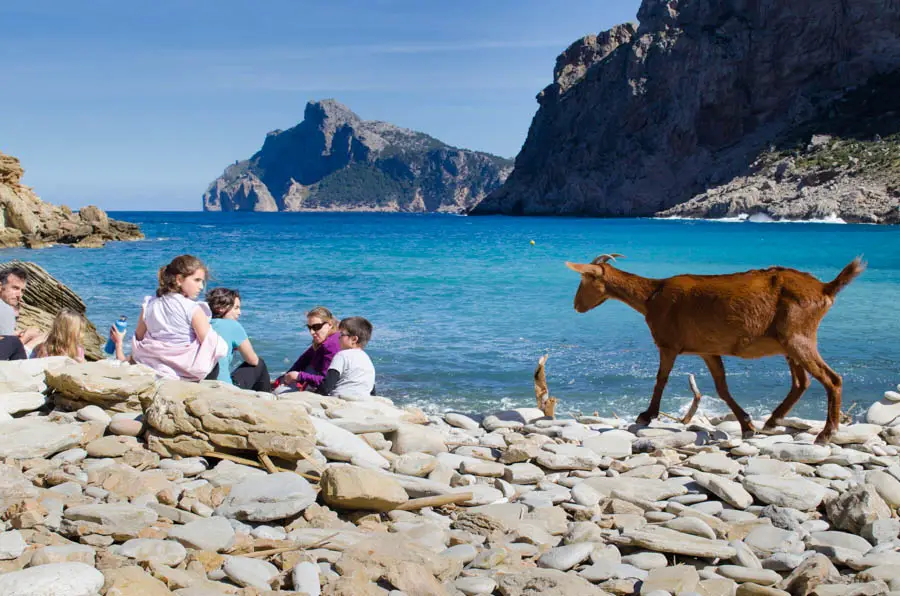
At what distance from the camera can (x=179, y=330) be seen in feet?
25.1

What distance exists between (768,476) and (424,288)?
22467 mm

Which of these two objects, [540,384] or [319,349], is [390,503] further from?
[319,349]

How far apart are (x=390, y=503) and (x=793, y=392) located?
178 inches

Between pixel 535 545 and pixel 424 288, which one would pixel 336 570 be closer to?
pixel 535 545

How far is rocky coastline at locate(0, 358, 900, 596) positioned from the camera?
4.11m

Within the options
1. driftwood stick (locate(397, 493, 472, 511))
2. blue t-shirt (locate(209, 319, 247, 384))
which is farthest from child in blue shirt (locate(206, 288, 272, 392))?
driftwood stick (locate(397, 493, 472, 511))

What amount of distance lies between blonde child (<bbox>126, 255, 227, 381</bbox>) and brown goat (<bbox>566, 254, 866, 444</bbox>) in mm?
4207

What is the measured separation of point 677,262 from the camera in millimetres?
42875

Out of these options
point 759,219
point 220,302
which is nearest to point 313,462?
point 220,302

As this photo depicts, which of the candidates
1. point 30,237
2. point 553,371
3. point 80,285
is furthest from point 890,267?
point 30,237

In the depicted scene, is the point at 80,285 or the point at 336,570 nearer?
the point at 336,570

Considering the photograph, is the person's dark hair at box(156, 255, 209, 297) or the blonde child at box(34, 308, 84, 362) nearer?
the person's dark hair at box(156, 255, 209, 297)

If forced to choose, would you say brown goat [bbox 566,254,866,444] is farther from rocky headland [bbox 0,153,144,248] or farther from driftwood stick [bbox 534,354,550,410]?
rocky headland [bbox 0,153,144,248]

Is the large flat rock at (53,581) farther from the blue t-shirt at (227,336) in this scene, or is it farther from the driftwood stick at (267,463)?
the blue t-shirt at (227,336)
